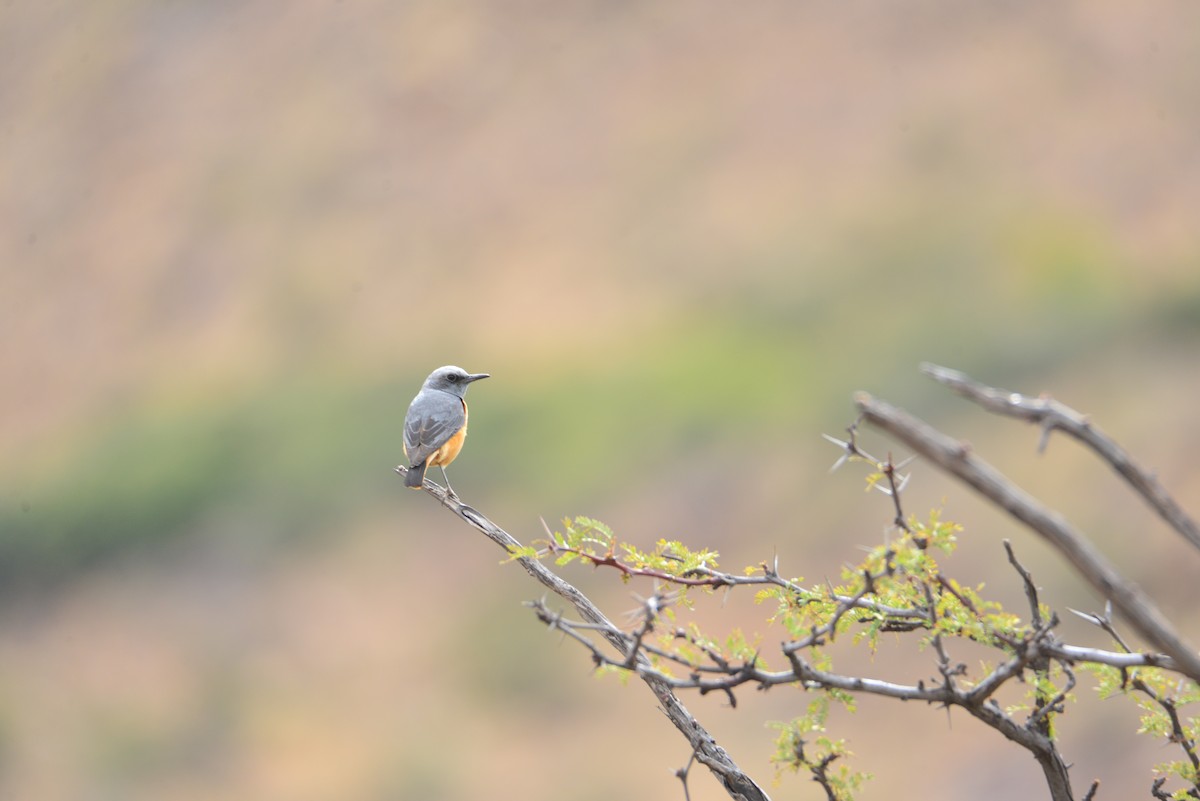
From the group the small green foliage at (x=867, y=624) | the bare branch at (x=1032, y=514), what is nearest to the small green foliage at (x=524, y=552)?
the small green foliage at (x=867, y=624)

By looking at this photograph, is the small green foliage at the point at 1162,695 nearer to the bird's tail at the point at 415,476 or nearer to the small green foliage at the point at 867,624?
the small green foliage at the point at 867,624

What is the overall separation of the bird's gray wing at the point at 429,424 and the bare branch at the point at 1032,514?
6.19 metres

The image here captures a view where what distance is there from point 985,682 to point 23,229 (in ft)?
123

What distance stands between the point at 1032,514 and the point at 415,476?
623cm

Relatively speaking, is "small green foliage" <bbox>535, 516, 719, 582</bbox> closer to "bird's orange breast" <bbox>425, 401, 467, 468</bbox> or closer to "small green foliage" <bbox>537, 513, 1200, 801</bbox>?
"small green foliage" <bbox>537, 513, 1200, 801</bbox>

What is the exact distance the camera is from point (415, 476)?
8773 millimetres

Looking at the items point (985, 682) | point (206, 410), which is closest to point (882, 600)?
point (985, 682)

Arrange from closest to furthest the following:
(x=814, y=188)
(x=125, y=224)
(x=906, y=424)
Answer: (x=906, y=424)
(x=814, y=188)
(x=125, y=224)

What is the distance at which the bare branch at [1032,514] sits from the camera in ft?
9.48

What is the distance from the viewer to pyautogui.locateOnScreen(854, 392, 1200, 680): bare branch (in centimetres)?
289

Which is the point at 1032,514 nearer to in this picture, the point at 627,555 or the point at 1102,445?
the point at 1102,445

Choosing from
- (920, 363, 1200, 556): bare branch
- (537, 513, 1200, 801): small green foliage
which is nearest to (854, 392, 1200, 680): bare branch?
(920, 363, 1200, 556): bare branch

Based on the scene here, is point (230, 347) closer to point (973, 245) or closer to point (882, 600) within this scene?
point (973, 245)

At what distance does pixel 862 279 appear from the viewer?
27.0 meters
